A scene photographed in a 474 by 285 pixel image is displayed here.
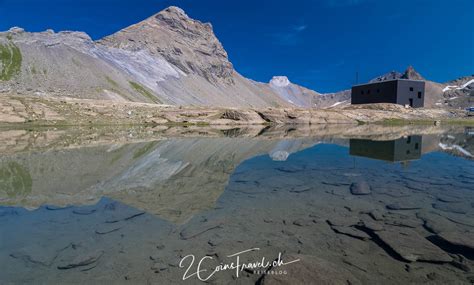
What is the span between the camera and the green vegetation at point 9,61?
9022 centimetres

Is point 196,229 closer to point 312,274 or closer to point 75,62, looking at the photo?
point 312,274

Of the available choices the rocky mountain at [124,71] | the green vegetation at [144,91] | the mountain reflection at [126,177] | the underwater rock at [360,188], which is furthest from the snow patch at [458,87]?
the underwater rock at [360,188]

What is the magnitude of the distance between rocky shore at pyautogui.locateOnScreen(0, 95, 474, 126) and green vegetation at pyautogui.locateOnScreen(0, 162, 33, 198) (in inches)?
1711

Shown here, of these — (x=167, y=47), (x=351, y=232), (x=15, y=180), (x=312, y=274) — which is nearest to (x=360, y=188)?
(x=351, y=232)

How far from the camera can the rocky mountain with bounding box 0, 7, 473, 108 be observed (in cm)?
9200

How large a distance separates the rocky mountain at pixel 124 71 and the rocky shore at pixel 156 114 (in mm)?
23658

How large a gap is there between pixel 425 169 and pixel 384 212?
8442 mm

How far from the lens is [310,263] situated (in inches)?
219

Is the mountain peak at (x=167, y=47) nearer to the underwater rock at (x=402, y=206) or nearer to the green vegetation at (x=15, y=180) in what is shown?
the green vegetation at (x=15, y=180)

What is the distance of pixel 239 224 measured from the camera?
7719 millimetres

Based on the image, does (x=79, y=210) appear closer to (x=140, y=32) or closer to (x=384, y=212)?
(x=384, y=212)

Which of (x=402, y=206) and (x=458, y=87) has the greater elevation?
(x=458, y=87)

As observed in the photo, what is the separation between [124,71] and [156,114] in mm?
77272

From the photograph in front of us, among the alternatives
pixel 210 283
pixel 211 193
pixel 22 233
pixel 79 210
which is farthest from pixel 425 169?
pixel 22 233
